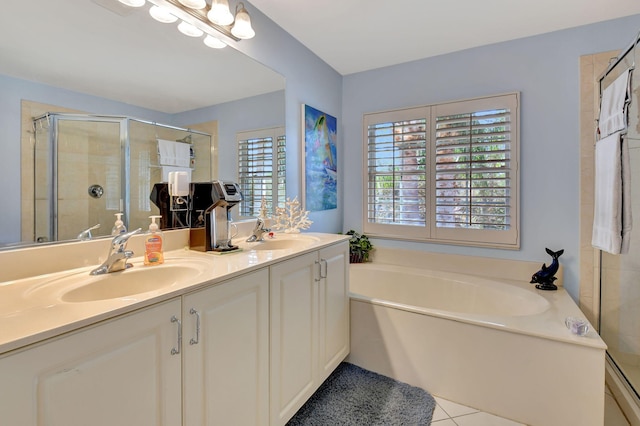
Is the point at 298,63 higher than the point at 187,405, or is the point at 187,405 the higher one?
the point at 298,63

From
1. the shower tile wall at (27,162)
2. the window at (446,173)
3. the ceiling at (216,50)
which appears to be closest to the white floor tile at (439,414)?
the window at (446,173)

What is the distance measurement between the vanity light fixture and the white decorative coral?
43.3 inches

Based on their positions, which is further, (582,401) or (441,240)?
(441,240)

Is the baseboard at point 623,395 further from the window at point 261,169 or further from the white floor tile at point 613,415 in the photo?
the window at point 261,169

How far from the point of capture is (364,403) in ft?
5.84

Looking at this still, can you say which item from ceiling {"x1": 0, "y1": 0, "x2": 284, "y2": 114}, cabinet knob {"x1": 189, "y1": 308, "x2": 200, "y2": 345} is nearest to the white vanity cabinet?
cabinet knob {"x1": 189, "y1": 308, "x2": 200, "y2": 345}

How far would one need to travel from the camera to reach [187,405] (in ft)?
3.23

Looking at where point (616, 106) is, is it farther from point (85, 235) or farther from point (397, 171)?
point (85, 235)

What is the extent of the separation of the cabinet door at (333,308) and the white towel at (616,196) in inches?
58.2

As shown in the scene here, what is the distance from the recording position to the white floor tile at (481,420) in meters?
1.63

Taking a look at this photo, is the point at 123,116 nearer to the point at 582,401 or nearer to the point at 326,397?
the point at 326,397

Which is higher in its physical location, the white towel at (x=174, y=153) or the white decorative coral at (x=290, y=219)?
the white towel at (x=174, y=153)

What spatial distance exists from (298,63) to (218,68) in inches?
34.1

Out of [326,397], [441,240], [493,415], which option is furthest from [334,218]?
[493,415]
